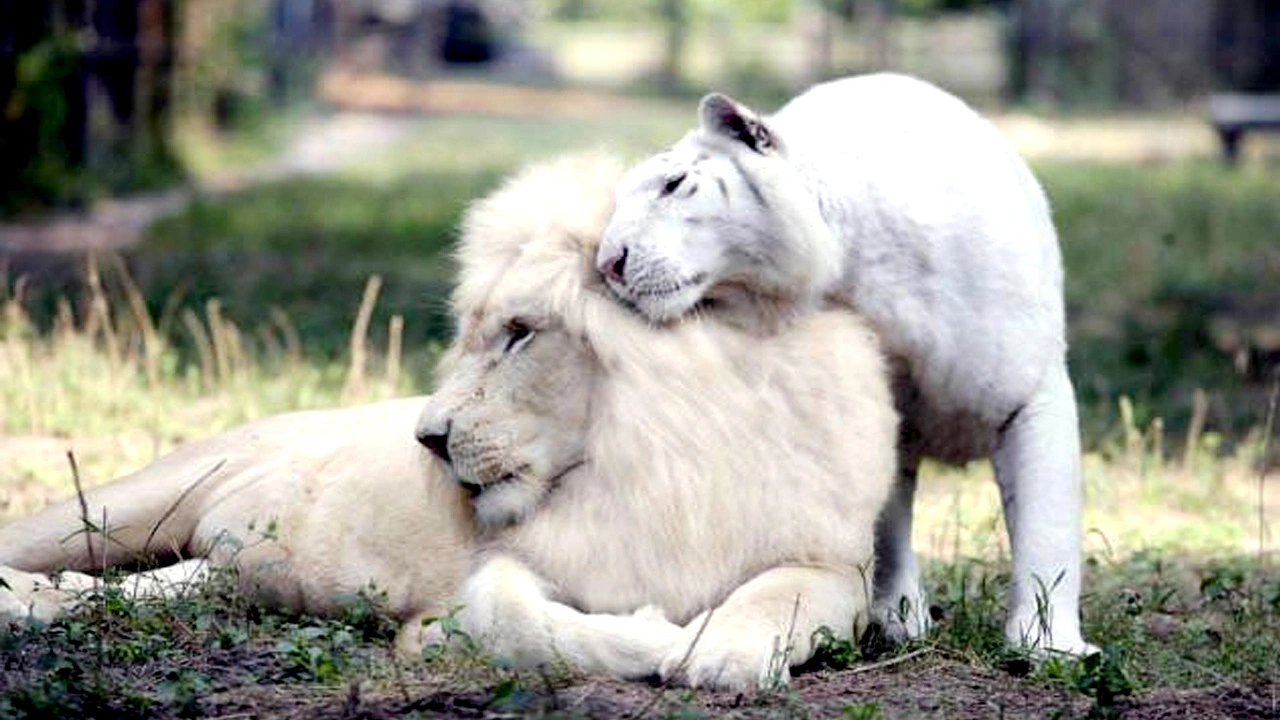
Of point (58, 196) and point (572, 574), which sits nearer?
point (572, 574)

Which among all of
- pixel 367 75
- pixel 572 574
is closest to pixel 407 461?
pixel 572 574

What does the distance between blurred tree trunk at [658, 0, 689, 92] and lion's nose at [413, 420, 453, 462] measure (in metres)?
32.3

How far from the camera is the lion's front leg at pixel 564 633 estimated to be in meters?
4.59

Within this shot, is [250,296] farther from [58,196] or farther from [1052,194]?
[1052,194]

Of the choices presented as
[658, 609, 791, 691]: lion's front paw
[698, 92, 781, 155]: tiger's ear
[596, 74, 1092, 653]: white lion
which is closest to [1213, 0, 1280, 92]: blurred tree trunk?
[596, 74, 1092, 653]: white lion

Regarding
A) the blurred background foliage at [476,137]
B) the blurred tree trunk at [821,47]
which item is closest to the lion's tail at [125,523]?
the blurred background foliage at [476,137]

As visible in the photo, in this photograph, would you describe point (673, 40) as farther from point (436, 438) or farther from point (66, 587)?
point (436, 438)

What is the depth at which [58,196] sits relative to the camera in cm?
1472

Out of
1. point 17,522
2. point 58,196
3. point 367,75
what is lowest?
point 367,75

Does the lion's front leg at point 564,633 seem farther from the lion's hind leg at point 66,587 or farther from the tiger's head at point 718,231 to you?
the lion's hind leg at point 66,587

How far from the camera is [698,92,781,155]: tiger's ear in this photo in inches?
191

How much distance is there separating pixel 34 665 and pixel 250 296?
628 cm

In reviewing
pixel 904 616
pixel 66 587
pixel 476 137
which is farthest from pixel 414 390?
pixel 476 137

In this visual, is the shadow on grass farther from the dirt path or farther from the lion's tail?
the dirt path
